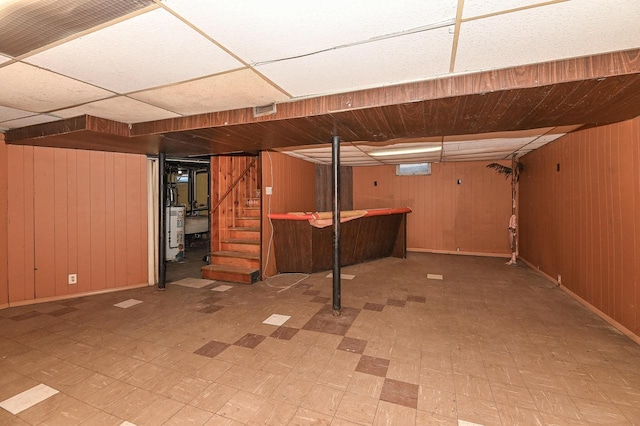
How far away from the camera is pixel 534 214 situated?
526 cm

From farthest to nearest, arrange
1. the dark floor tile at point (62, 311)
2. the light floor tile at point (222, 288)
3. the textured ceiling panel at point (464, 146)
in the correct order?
the light floor tile at point (222, 288), the textured ceiling panel at point (464, 146), the dark floor tile at point (62, 311)

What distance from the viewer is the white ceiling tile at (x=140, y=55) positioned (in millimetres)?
1470

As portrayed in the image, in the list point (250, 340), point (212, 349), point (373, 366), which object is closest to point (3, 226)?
point (212, 349)

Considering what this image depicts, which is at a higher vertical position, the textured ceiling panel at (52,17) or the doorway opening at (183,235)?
the textured ceiling panel at (52,17)

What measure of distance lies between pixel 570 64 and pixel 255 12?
2003 mm

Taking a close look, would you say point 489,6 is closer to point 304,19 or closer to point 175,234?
point 304,19

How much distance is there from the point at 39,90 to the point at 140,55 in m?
1.26

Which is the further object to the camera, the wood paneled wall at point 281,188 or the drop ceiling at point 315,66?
the wood paneled wall at point 281,188

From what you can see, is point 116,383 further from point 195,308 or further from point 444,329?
point 444,329

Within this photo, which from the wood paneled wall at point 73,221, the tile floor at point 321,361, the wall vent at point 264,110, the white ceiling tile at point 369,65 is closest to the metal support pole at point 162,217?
the wood paneled wall at point 73,221

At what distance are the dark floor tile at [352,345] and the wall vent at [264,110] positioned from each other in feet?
7.56

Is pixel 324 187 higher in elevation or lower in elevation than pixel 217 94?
lower

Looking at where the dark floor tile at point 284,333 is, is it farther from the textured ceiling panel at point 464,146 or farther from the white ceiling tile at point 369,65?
the textured ceiling panel at point 464,146

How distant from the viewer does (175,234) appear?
648 centimetres
